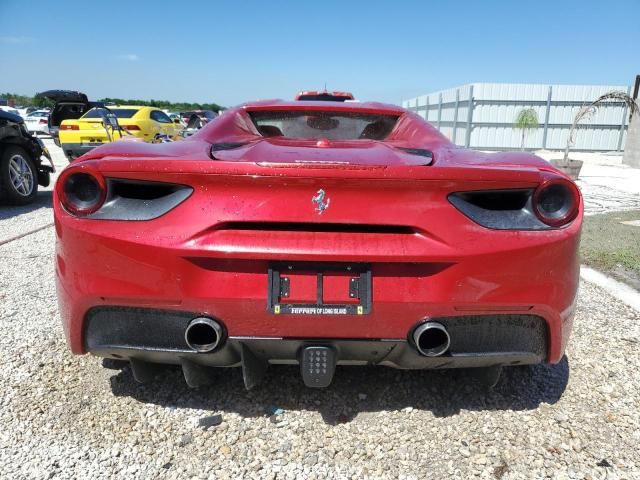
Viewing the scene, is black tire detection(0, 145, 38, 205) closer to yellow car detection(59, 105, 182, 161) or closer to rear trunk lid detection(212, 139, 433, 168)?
yellow car detection(59, 105, 182, 161)

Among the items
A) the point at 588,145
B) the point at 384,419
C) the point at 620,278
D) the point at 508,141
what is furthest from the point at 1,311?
the point at 588,145

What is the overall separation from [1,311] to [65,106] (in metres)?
13.4

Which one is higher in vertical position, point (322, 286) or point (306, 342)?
point (322, 286)

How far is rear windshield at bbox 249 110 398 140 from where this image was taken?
2.87 metres

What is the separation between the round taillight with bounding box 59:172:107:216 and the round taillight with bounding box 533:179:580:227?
5.29 ft

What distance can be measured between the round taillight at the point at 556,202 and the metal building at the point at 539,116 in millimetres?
23555

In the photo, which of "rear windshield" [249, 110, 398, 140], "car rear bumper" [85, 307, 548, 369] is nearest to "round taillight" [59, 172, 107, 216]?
"car rear bumper" [85, 307, 548, 369]

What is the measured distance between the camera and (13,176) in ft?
23.2

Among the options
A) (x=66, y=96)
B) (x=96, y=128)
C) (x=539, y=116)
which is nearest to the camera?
(x=96, y=128)

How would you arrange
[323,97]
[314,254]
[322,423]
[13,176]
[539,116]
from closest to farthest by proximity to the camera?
[314,254] < [322,423] < [323,97] < [13,176] < [539,116]

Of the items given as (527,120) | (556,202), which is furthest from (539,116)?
(556,202)

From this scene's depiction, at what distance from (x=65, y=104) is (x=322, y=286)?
609 inches

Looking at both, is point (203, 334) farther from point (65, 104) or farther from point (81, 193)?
point (65, 104)

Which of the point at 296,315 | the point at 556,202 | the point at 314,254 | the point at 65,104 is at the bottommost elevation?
the point at 296,315
